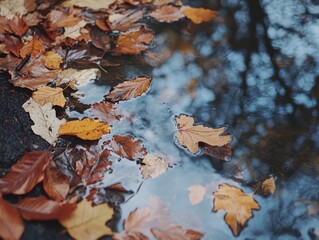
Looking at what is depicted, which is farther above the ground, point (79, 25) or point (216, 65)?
point (79, 25)

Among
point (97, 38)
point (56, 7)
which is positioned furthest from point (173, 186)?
point (56, 7)

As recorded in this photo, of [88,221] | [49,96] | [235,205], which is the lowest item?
[235,205]

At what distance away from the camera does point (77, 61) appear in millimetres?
2102

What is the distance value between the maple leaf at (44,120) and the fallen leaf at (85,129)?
0.13 feet

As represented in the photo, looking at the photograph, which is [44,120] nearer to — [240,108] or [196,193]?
[196,193]

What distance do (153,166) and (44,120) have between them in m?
0.58

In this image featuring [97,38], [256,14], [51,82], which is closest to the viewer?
[51,82]

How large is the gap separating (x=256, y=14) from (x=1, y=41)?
1.70 m

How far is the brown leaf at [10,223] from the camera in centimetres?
127

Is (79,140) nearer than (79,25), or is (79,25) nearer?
(79,140)


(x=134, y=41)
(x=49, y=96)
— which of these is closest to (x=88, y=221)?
(x=49, y=96)

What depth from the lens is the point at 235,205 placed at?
57.9 inches

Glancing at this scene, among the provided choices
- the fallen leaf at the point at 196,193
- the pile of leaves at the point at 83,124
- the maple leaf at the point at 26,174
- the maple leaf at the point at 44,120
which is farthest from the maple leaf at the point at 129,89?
the fallen leaf at the point at 196,193

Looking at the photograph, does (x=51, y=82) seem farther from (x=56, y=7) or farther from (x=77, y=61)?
(x=56, y=7)
